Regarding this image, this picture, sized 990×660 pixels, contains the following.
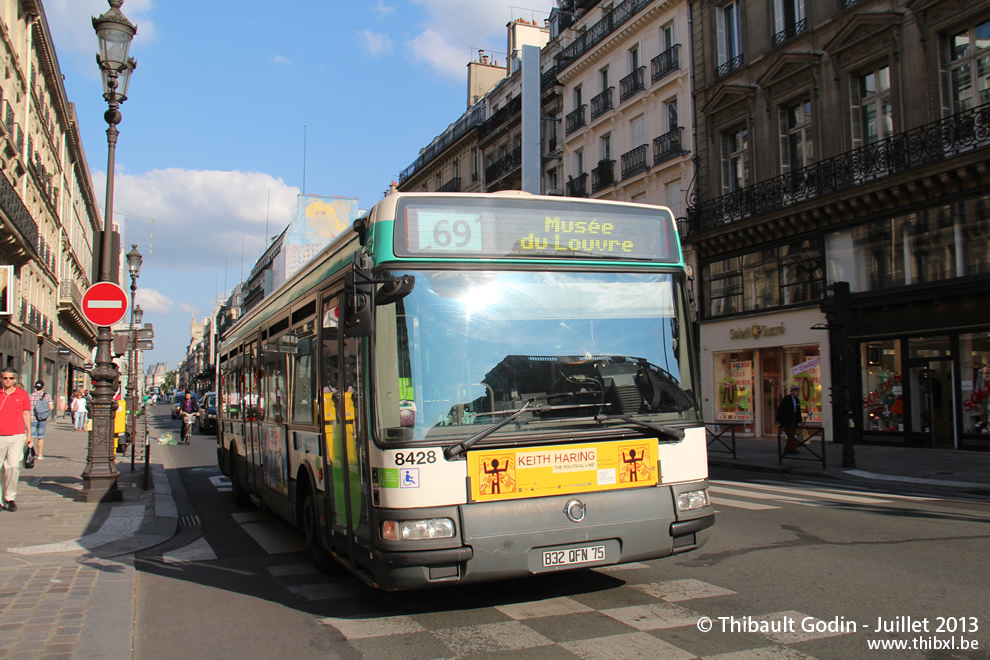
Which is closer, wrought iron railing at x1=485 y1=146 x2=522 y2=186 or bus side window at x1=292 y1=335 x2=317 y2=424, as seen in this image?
bus side window at x1=292 y1=335 x2=317 y2=424

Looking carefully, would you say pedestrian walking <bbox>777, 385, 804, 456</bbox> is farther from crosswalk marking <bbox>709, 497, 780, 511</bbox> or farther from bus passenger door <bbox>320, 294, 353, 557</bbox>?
bus passenger door <bbox>320, 294, 353, 557</bbox>

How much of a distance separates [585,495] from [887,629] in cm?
190

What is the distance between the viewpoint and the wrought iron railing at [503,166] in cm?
4215

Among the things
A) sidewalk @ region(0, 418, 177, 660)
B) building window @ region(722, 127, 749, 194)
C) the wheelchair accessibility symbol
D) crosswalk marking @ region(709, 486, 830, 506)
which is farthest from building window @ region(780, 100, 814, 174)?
the wheelchair accessibility symbol

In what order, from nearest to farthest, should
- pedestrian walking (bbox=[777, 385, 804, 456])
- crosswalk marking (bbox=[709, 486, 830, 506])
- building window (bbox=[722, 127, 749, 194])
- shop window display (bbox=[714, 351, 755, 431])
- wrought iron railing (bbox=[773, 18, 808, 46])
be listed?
crosswalk marking (bbox=[709, 486, 830, 506])
pedestrian walking (bbox=[777, 385, 804, 456])
wrought iron railing (bbox=[773, 18, 808, 46])
shop window display (bbox=[714, 351, 755, 431])
building window (bbox=[722, 127, 749, 194])

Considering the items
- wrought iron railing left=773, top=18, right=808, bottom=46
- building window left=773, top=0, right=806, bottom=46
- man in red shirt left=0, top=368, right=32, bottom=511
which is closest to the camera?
man in red shirt left=0, top=368, right=32, bottom=511

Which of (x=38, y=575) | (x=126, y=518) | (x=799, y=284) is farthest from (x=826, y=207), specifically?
(x=38, y=575)

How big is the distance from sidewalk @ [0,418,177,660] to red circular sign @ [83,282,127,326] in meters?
2.53

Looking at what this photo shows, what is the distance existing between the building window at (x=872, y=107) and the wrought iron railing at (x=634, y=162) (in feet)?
33.9

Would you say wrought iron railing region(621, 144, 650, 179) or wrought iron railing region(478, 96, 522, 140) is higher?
wrought iron railing region(478, 96, 522, 140)

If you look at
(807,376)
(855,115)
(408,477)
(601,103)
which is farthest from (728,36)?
(408,477)

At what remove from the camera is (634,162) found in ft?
107

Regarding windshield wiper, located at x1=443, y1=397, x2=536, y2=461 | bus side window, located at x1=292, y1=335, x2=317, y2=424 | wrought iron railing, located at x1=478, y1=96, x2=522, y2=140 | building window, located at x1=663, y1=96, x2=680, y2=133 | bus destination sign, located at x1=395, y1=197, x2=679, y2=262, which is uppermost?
wrought iron railing, located at x1=478, y1=96, x2=522, y2=140

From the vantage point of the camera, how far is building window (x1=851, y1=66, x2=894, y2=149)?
21.2 metres
